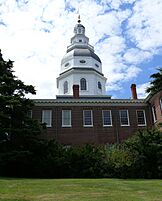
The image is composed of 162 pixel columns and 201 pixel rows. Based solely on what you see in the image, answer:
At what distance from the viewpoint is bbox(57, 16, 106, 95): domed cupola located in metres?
41.3

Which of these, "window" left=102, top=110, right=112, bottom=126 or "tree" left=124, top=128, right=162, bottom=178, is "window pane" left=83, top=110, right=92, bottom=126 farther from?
"tree" left=124, top=128, right=162, bottom=178

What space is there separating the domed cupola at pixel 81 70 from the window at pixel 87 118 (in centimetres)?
1098

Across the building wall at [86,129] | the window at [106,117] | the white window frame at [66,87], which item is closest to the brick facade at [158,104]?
the building wall at [86,129]

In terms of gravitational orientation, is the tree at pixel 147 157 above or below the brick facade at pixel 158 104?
below

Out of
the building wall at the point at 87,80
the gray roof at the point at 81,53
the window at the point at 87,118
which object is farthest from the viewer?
the gray roof at the point at 81,53

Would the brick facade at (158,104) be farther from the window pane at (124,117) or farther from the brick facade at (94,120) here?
the window pane at (124,117)

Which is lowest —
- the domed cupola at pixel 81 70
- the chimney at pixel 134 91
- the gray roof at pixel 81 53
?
the chimney at pixel 134 91

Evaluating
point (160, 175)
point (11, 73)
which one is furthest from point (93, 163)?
point (11, 73)

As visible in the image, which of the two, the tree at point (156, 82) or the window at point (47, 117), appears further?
the window at point (47, 117)

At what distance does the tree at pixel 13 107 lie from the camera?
19094 millimetres

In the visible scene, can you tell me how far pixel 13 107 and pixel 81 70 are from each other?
913 inches

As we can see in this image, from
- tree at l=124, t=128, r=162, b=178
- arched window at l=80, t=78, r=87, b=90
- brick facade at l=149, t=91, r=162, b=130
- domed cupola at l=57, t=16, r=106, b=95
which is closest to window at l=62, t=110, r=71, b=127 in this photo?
brick facade at l=149, t=91, r=162, b=130

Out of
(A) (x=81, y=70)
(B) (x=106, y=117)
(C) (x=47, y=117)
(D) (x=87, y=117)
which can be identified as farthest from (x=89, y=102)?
(A) (x=81, y=70)

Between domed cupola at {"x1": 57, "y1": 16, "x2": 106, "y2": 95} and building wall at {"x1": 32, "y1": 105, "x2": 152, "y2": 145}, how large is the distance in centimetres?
1115
